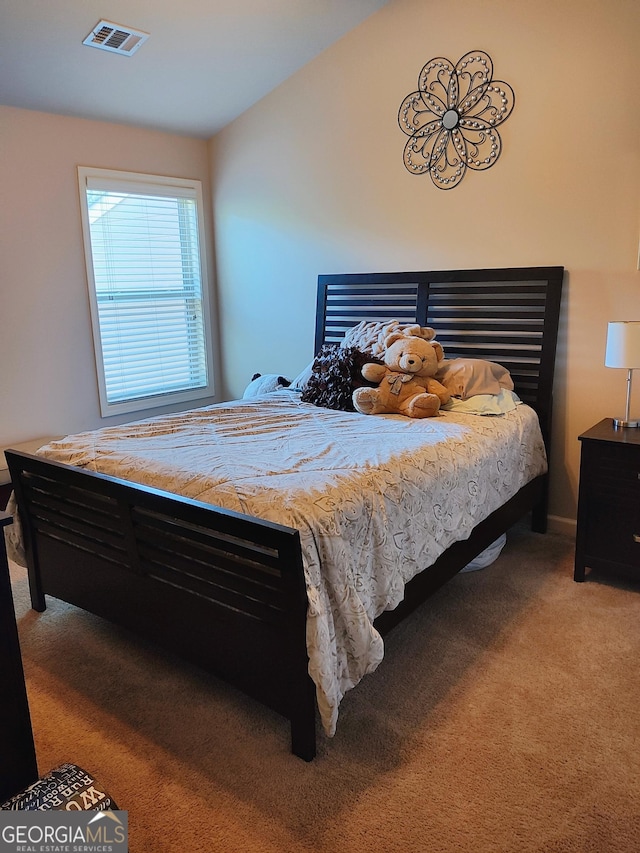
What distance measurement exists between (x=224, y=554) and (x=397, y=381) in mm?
1521

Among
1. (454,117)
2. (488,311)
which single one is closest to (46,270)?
(454,117)

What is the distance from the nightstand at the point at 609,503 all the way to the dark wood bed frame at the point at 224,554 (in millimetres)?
340

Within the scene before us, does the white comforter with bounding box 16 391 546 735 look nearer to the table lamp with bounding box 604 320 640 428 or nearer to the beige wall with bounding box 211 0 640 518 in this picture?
the table lamp with bounding box 604 320 640 428

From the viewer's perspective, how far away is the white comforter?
1.79 meters

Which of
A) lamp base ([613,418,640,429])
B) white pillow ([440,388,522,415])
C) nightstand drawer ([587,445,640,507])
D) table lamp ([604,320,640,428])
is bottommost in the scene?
nightstand drawer ([587,445,640,507])

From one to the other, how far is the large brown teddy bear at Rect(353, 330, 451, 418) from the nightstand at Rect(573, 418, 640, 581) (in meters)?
0.73

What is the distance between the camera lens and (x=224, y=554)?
187 cm

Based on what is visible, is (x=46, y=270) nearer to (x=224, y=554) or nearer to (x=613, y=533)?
(x=224, y=554)

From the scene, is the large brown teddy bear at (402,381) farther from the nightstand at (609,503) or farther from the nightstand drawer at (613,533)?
the nightstand drawer at (613,533)

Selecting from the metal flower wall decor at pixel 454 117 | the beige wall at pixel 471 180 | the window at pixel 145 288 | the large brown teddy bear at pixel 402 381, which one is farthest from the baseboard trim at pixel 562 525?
the window at pixel 145 288

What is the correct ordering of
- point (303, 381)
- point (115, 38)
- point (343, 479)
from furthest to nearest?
point (303, 381) → point (115, 38) → point (343, 479)

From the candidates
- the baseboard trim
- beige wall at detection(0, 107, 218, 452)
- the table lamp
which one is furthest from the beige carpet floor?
beige wall at detection(0, 107, 218, 452)

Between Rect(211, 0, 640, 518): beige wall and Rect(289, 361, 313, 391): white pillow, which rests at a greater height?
Rect(211, 0, 640, 518): beige wall

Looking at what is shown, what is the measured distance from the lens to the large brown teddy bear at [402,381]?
10.1ft
